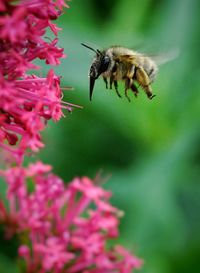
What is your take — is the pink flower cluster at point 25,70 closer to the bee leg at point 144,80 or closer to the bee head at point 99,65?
the bee head at point 99,65

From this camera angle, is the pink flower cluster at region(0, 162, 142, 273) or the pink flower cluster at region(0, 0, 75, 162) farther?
the pink flower cluster at region(0, 162, 142, 273)

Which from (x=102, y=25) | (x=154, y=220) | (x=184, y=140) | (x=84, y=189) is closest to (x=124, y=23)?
(x=102, y=25)

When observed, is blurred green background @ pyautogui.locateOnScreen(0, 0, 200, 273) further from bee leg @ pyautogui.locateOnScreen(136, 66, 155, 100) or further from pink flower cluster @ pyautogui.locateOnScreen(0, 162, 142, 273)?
bee leg @ pyautogui.locateOnScreen(136, 66, 155, 100)

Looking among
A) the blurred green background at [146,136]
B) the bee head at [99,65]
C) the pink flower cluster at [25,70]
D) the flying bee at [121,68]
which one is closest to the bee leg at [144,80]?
the flying bee at [121,68]

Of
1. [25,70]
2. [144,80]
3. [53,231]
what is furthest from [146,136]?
[25,70]

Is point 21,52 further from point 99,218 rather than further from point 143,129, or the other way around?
point 143,129

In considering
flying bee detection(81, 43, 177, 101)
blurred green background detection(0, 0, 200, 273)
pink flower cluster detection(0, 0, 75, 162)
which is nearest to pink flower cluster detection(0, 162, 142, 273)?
flying bee detection(81, 43, 177, 101)
